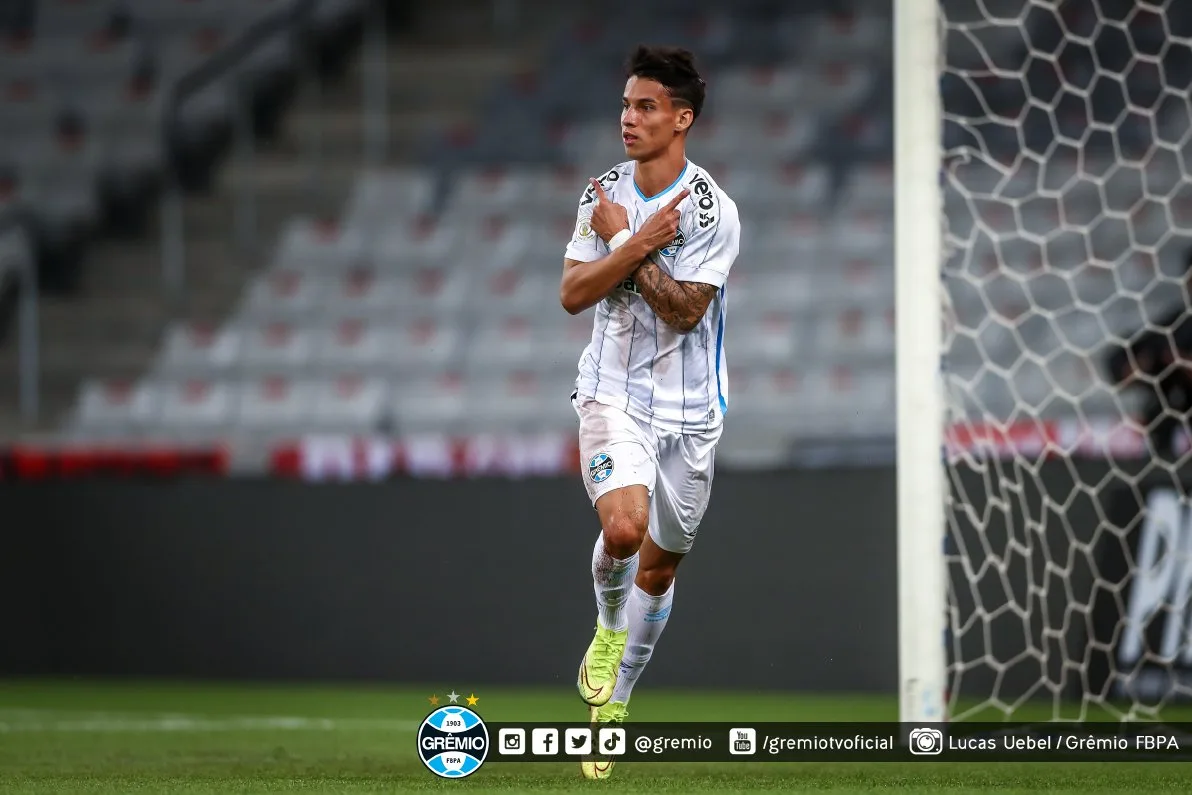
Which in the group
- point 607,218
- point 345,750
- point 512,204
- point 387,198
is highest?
point 387,198

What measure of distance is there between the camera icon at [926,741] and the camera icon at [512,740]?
3.91 ft

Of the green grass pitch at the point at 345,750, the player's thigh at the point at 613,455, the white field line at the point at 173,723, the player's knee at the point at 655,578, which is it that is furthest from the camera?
the white field line at the point at 173,723

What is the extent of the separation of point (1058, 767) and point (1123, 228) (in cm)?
576

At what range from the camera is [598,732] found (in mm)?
5215

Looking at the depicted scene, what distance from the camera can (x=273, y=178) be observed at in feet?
42.2

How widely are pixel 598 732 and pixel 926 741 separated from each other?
1031 mm

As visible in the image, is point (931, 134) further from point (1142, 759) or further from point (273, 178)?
point (273, 178)

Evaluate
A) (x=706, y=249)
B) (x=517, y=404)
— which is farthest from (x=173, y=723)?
(x=517, y=404)

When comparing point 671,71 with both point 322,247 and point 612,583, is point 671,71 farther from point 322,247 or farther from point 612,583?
point 322,247

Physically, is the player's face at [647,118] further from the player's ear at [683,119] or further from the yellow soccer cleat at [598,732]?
the yellow soccer cleat at [598,732]

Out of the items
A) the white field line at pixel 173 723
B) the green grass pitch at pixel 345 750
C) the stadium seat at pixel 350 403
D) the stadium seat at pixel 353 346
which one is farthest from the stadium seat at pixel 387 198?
the white field line at pixel 173 723

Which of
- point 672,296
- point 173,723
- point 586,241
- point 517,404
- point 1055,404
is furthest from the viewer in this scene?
point 517,404

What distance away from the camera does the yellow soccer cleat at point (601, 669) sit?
17.5 ft

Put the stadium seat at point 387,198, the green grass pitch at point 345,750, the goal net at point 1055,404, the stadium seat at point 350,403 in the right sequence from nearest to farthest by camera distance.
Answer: the green grass pitch at point 345,750
the goal net at point 1055,404
the stadium seat at point 350,403
the stadium seat at point 387,198
